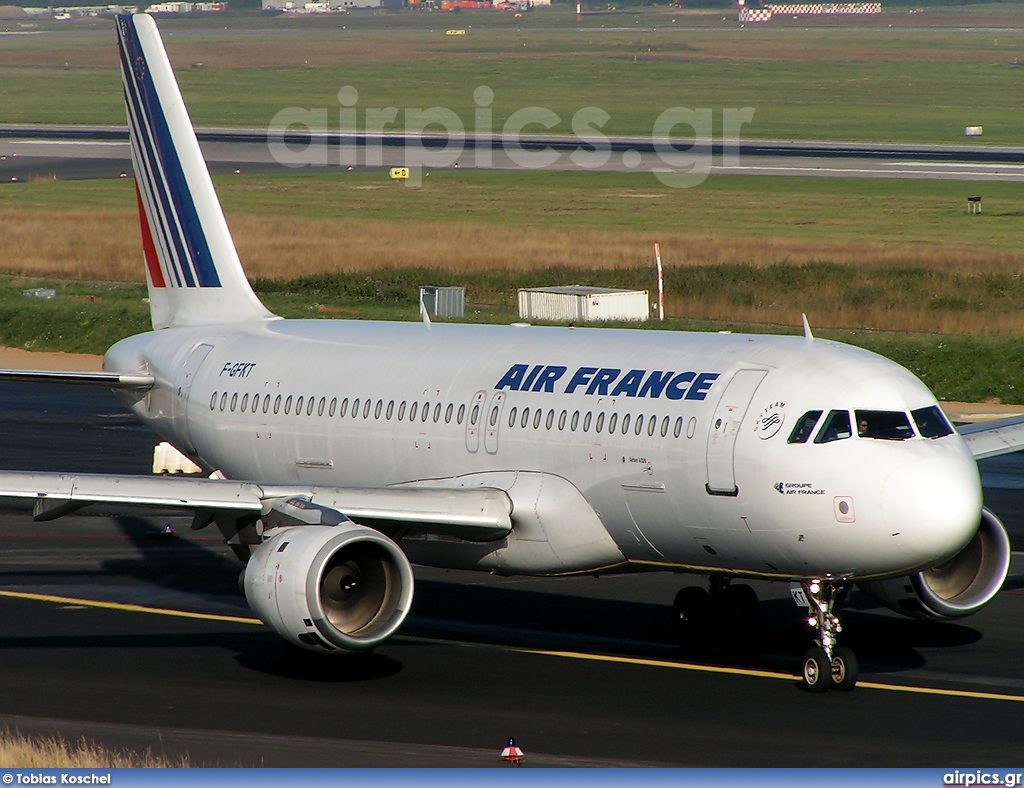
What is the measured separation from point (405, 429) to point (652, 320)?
37557mm

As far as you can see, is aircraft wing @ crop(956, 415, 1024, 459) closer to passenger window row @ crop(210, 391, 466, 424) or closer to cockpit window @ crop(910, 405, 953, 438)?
cockpit window @ crop(910, 405, 953, 438)

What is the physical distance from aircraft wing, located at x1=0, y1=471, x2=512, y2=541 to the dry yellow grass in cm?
528

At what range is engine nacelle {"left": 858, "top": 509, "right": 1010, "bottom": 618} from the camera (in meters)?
26.4

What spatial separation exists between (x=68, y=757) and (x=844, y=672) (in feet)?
34.4

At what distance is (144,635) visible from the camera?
2825cm

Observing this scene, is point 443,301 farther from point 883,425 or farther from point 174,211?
point 883,425

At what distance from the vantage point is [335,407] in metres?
29.9

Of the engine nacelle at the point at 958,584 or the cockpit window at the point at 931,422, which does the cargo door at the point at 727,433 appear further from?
the engine nacelle at the point at 958,584

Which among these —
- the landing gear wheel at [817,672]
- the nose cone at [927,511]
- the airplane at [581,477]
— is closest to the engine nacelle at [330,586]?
the airplane at [581,477]

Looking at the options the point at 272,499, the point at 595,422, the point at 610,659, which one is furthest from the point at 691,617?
the point at 272,499

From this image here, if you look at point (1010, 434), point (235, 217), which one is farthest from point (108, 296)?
point (1010, 434)

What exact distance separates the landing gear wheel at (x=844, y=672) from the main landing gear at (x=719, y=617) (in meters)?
3.54

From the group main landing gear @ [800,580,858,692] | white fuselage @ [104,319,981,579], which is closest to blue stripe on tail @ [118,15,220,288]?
white fuselage @ [104,319,981,579]

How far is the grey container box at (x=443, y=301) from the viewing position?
222ft
